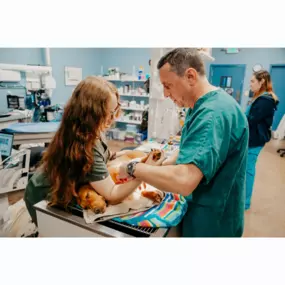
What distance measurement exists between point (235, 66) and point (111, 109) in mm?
5694

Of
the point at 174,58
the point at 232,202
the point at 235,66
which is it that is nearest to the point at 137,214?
the point at 232,202

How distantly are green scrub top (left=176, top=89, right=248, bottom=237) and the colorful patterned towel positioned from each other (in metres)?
0.05

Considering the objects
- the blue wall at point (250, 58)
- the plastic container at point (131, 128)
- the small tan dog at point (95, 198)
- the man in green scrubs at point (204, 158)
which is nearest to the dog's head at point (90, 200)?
the small tan dog at point (95, 198)

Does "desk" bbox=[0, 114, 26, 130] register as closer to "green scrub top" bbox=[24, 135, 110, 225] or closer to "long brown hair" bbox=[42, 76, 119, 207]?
"green scrub top" bbox=[24, 135, 110, 225]

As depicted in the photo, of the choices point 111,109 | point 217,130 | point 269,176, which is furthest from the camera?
point 269,176

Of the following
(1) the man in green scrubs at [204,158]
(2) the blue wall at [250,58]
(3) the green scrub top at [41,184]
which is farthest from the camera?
(2) the blue wall at [250,58]

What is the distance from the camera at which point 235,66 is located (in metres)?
5.68

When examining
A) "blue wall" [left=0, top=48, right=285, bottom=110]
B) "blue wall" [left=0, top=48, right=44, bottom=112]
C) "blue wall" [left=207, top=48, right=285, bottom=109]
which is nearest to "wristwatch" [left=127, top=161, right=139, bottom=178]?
"blue wall" [left=0, top=48, right=44, bottom=112]

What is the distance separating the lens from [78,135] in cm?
91

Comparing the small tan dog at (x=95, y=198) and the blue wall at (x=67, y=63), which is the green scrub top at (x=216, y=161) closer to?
the small tan dog at (x=95, y=198)

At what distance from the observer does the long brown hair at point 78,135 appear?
35.3 inches

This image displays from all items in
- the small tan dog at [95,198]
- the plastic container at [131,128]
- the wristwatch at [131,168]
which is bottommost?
the plastic container at [131,128]

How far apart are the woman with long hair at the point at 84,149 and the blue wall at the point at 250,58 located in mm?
5593
